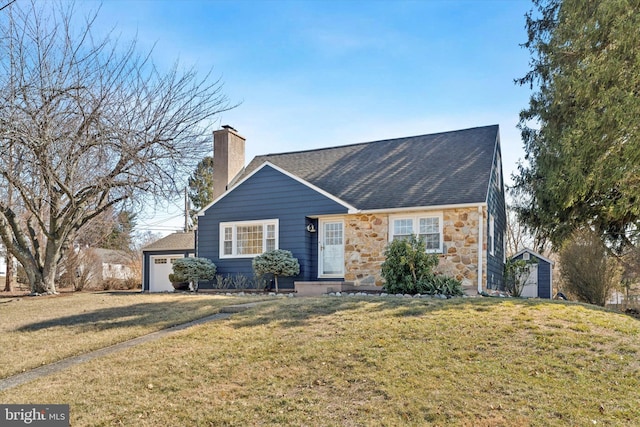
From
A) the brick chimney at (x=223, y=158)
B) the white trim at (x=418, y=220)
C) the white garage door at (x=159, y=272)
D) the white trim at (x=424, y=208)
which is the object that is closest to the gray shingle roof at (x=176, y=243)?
the white garage door at (x=159, y=272)

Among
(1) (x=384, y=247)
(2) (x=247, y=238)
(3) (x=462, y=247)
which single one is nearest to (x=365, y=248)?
(1) (x=384, y=247)

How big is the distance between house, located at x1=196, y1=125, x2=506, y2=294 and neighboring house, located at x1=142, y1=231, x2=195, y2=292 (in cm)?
576

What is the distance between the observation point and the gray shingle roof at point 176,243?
22.7 meters

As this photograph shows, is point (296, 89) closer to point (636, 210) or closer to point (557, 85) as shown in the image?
point (557, 85)

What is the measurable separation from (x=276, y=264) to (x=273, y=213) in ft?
6.68

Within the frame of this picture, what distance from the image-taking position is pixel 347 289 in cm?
1441

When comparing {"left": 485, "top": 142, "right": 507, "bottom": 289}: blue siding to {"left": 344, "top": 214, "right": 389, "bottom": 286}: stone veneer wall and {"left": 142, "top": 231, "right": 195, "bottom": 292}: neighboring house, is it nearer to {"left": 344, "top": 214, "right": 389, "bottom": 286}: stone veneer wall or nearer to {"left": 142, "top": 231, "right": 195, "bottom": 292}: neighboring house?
{"left": 344, "top": 214, "right": 389, "bottom": 286}: stone veneer wall

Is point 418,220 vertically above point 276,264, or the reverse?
point 418,220

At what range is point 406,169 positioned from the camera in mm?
16500

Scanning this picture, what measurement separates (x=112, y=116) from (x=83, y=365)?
7.70 m

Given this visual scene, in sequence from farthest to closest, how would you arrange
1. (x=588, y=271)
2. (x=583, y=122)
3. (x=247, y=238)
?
(x=247, y=238), (x=588, y=271), (x=583, y=122)

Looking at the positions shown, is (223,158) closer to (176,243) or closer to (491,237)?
(176,243)

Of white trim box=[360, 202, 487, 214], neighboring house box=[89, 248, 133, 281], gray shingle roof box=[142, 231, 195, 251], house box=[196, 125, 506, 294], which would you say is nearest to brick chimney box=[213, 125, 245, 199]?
house box=[196, 125, 506, 294]

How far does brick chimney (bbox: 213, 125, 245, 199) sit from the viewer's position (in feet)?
62.0
